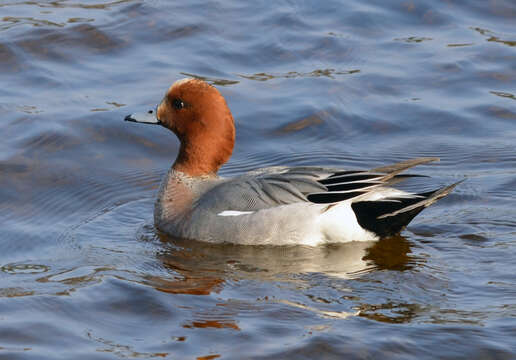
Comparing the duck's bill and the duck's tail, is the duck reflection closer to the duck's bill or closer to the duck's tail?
the duck's tail

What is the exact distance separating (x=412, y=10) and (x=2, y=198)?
233 inches

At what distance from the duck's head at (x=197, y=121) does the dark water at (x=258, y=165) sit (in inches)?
25.1

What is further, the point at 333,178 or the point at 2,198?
the point at 2,198

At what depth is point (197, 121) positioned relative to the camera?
24.4ft

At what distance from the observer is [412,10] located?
11.6 m

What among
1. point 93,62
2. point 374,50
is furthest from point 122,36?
point 374,50

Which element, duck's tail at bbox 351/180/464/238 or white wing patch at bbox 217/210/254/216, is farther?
white wing patch at bbox 217/210/254/216

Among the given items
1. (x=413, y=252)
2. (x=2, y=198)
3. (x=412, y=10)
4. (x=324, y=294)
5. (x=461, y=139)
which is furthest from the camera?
(x=412, y=10)

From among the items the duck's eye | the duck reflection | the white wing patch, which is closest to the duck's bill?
the duck's eye

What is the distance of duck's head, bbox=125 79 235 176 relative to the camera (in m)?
7.41

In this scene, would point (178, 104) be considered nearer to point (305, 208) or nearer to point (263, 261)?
point (305, 208)

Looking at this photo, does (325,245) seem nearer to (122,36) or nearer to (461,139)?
(461,139)

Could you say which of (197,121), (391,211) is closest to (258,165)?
(197,121)

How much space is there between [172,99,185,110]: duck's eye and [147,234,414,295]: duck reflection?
1006 millimetres
